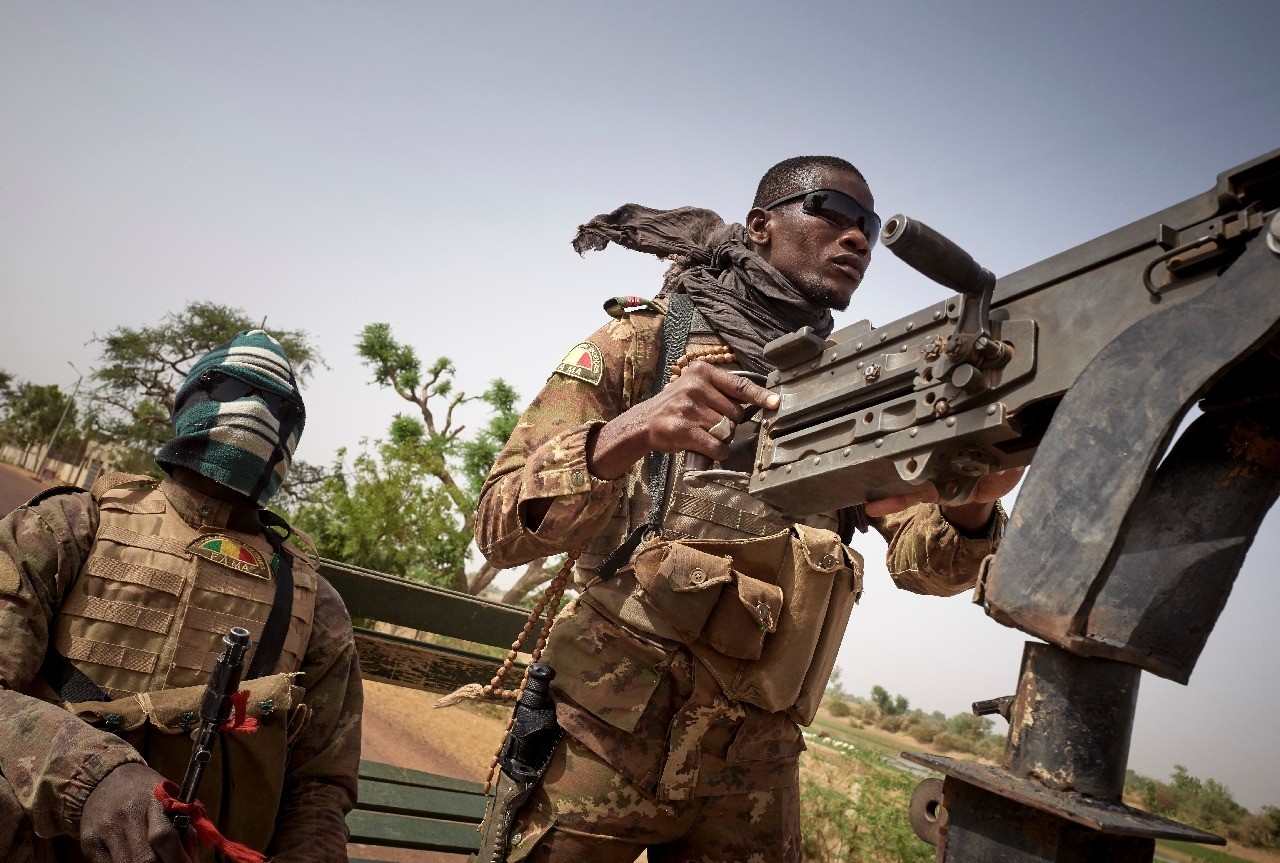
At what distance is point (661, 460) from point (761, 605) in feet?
2.03

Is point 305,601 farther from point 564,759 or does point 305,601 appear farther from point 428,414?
point 428,414

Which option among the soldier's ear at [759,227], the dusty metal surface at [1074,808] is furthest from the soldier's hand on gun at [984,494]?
the soldier's ear at [759,227]

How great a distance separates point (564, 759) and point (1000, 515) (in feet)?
5.42

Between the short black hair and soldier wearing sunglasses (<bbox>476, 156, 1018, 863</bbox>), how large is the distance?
10 mm

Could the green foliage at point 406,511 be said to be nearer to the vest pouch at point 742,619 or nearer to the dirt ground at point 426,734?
the dirt ground at point 426,734

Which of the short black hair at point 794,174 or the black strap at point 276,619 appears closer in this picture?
the black strap at point 276,619

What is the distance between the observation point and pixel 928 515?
9.43ft

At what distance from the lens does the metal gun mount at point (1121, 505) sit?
1.18 m

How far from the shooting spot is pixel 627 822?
90.6 inches

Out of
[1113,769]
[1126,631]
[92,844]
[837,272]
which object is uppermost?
[837,272]

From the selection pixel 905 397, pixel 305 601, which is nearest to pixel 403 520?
pixel 305 601

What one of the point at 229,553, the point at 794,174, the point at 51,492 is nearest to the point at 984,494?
the point at 794,174

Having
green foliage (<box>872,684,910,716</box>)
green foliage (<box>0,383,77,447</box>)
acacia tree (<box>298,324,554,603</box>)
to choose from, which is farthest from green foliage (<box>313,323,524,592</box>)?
green foliage (<box>0,383,77,447</box>)

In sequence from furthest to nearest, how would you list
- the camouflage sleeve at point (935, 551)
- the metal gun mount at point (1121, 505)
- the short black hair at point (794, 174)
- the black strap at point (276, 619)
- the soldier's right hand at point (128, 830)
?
the short black hair at point (794, 174), the camouflage sleeve at point (935, 551), the black strap at point (276, 619), the soldier's right hand at point (128, 830), the metal gun mount at point (1121, 505)
